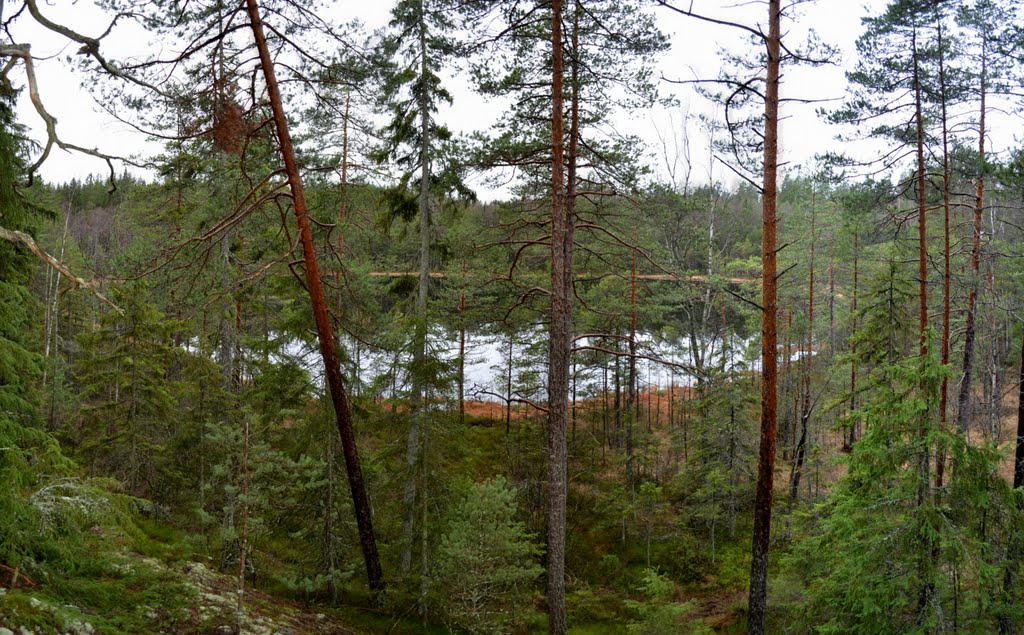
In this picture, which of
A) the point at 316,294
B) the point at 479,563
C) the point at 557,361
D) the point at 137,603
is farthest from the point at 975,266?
the point at 137,603

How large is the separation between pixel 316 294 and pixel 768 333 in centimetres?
684

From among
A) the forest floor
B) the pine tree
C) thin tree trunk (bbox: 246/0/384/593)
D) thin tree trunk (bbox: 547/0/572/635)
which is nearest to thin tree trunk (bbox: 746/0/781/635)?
thin tree trunk (bbox: 547/0/572/635)

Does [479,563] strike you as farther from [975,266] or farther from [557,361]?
[975,266]

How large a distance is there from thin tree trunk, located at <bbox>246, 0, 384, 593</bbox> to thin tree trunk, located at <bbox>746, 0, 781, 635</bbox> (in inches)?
244

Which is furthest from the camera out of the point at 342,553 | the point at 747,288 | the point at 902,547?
the point at 747,288

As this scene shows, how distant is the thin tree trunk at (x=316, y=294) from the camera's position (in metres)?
8.70

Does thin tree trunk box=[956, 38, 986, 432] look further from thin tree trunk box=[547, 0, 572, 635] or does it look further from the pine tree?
the pine tree

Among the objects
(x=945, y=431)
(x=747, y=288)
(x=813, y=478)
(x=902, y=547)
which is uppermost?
(x=747, y=288)

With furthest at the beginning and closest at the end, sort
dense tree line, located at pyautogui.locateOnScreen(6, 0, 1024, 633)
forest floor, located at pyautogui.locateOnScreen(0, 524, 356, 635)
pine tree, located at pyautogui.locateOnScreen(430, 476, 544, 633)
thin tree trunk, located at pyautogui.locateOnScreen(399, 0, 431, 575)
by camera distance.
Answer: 1. thin tree trunk, located at pyautogui.locateOnScreen(399, 0, 431, 575)
2. pine tree, located at pyautogui.locateOnScreen(430, 476, 544, 633)
3. dense tree line, located at pyautogui.locateOnScreen(6, 0, 1024, 633)
4. forest floor, located at pyautogui.locateOnScreen(0, 524, 356, 635)

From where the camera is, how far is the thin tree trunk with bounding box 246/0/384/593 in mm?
8702

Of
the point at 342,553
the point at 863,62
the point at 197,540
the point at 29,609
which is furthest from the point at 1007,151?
the point at 197,540

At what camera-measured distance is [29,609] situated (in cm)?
501

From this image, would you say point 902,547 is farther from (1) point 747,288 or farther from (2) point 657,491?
(1) point 747,288

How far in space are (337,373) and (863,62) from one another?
12802 mm
